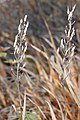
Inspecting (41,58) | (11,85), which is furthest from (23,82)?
(41,58)

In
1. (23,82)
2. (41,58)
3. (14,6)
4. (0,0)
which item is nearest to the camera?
(0,0)

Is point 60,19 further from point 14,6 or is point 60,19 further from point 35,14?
point 14,6

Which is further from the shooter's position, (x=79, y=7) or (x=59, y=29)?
(x=59, y=29)

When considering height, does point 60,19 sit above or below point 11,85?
above

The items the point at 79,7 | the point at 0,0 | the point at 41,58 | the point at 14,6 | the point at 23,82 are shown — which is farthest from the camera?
the point at 14,6

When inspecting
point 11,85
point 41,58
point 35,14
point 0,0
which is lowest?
point 11,85

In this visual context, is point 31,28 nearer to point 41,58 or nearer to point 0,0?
point 41,58

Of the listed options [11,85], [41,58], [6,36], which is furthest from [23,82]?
[6,36]

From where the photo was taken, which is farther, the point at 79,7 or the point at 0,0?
the point at 79,7

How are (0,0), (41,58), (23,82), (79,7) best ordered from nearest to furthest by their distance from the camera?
(0,0), (23,82), (79,7), (41,58)
